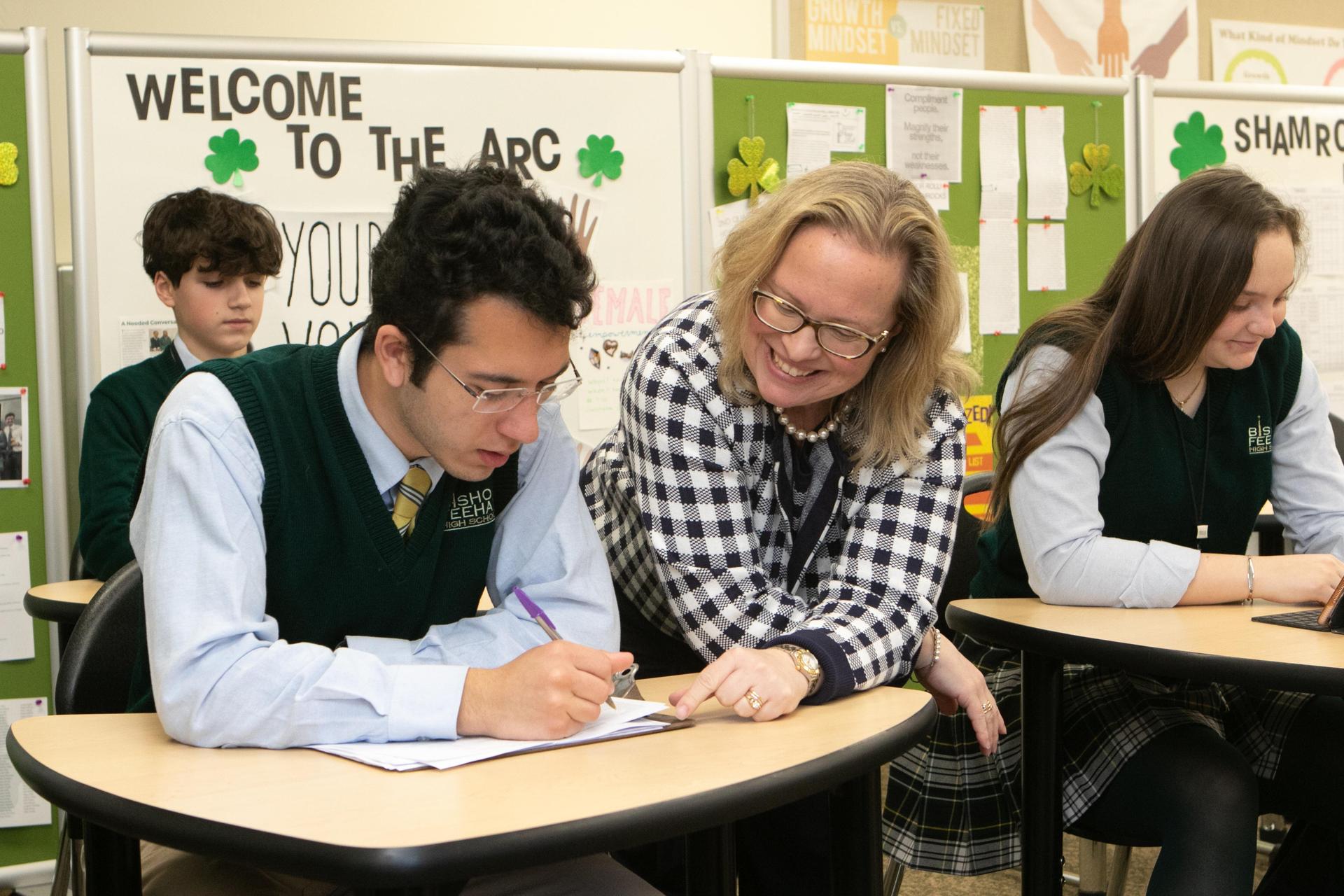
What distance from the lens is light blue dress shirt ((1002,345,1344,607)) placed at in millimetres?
1822

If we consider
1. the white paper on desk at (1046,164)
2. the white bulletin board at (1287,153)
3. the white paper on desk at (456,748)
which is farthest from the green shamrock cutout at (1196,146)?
the white paper on desk at (456,748)

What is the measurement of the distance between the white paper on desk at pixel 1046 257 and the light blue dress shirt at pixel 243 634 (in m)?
2.40

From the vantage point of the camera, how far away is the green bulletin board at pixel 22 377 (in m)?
2.68

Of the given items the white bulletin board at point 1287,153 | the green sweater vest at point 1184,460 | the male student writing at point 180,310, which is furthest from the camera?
the white bulletin board at point 1287,153

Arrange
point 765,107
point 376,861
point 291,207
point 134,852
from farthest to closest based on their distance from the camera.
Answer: point 765,107, point 291,207, point 134,852, point 376,861

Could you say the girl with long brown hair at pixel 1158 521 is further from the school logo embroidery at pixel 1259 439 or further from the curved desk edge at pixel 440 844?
the curved desk edge at pixel 440 844

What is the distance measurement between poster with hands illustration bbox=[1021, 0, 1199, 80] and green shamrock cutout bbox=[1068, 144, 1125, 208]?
1.41m

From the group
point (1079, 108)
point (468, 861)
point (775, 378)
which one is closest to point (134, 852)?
point (468, 861)

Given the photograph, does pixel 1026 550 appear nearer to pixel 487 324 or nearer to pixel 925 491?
pixel 925 491

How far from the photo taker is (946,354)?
63.6 inches

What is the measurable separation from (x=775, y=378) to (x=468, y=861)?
30.1 inches

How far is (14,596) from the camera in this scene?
8.84 feet

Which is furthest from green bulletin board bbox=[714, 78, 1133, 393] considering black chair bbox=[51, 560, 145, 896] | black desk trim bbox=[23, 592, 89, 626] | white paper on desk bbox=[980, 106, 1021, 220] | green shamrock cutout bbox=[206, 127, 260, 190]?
black chair bbox=[51, 560, 145, 896]

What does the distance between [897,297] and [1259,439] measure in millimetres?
889
